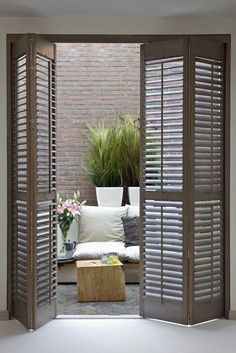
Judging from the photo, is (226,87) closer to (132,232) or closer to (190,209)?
(190,209)

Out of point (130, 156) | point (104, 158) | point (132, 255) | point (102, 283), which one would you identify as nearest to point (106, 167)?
point (104, 158)

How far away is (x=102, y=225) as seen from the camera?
23.9 ft

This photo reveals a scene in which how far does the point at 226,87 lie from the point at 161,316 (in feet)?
6.93

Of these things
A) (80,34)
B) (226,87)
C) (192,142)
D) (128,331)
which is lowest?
(128,331)

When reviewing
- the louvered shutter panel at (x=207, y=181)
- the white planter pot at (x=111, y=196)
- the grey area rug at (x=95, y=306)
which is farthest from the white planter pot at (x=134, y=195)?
the louvered shutter panel at (x=207, y=181)

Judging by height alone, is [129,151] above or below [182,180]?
above

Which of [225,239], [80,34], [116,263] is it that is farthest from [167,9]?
[116,263]

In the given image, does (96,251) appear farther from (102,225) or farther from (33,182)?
(33,182)

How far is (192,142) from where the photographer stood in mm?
4852

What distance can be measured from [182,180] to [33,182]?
4.15 feet

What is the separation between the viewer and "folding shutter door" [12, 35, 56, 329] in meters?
4.75

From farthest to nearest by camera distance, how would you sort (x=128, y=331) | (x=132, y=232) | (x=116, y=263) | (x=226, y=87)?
(x=132, y=232) → (x=116, y=263) → (x=226, y=87) → (x=128, y=331)

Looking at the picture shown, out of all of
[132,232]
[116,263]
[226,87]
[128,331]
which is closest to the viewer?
[128,331]

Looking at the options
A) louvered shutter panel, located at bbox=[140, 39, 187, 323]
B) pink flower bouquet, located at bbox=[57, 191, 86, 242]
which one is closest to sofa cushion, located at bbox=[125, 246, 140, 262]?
pink flower bouquet, located at bbox=[57, 191, 86, 242]
